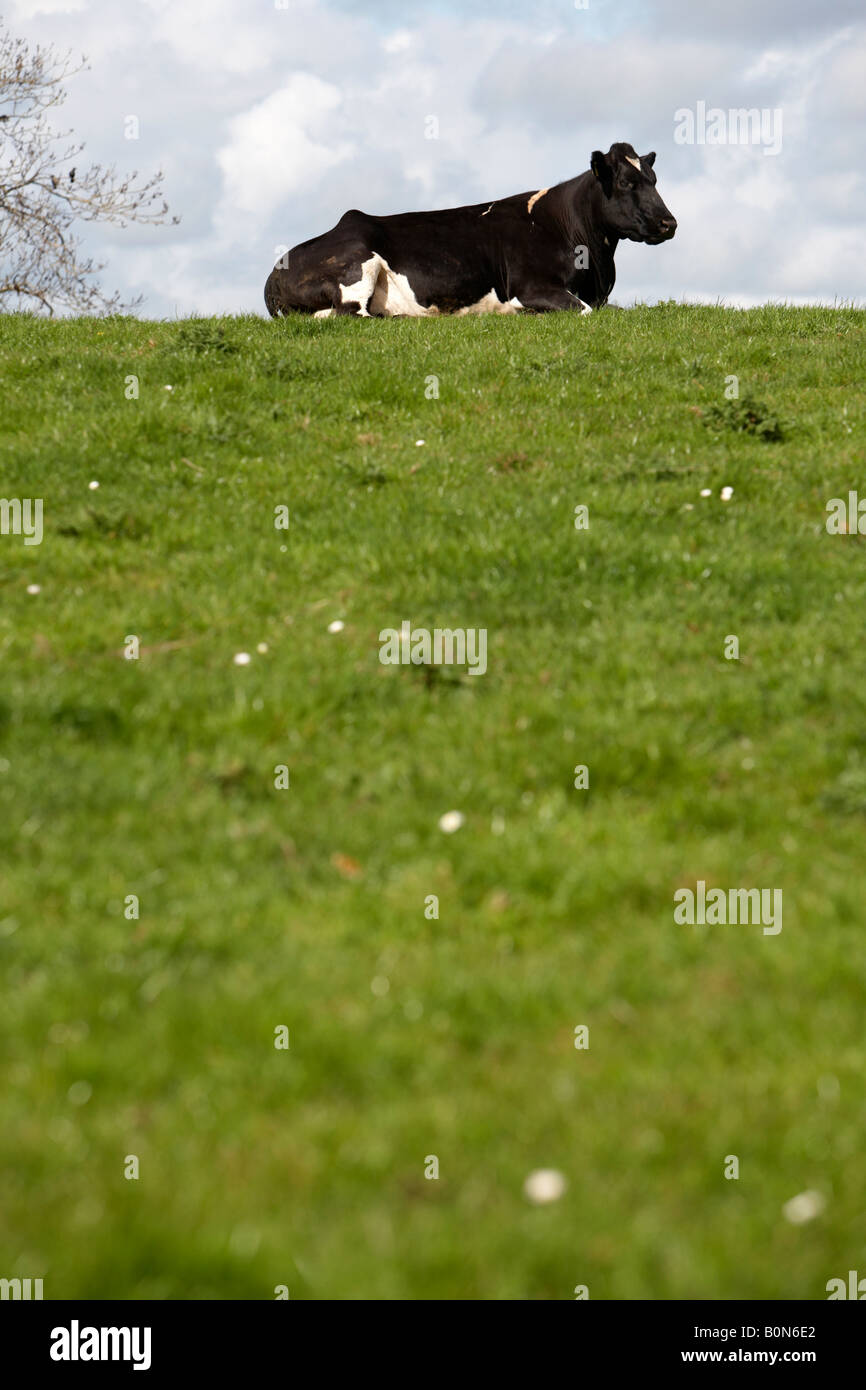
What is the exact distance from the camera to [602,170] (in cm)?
2227

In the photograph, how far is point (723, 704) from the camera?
7.55 metres

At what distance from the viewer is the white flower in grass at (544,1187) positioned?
378 cm

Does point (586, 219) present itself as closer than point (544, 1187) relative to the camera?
No

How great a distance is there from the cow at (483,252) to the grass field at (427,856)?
10270 mm

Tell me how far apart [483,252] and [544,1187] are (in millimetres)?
21734

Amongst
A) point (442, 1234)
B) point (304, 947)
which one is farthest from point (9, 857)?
point (442, 1234)

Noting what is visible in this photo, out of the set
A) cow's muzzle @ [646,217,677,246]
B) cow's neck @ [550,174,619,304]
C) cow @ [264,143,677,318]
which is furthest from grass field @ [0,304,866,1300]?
cow's neck @ [550,174,619,304]

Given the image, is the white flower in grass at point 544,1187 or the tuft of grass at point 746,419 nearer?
the white flower in grass at point 544,1187

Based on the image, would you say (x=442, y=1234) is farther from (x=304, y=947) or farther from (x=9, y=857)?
(x=9, y=857)

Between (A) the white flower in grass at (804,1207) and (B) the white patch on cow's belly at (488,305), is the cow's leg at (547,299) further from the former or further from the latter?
(A) the white flower in grass at (804,1207)

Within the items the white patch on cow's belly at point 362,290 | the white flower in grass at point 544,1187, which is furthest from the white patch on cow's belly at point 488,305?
the white flower in grass at point 544,1187

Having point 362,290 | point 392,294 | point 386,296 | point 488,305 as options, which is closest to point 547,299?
point 488,305

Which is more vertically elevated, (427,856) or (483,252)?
(483,252)

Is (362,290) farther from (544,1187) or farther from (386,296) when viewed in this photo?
(544,1187)
